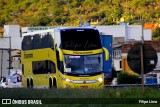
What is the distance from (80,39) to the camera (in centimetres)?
4350

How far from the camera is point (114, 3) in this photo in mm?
175625

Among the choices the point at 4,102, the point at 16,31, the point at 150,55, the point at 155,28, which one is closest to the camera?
the point at 4,102

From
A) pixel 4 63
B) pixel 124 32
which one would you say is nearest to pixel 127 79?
pixel 4 63

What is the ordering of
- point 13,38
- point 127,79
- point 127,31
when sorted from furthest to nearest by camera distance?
point 13,38 → point 127,31 → point 127,79

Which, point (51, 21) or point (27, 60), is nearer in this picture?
point (27, 60)

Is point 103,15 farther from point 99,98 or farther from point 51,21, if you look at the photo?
point 99,98

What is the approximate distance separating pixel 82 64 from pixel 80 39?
157 cm

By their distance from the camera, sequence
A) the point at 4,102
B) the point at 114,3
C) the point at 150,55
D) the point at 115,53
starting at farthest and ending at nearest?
the point at 114,3 → the point at 115,53 → the point at 150,55 → the point at 4,102

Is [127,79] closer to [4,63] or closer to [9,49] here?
[9,49]

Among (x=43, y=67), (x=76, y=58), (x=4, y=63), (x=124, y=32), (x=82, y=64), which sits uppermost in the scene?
(x=124, y=32)

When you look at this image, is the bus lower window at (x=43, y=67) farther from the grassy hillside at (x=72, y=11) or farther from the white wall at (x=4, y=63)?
the grassy hillside at (x=72, y=11)

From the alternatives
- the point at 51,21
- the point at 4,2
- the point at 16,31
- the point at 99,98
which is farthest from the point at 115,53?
the point at 4,2

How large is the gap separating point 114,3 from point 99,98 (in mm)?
152066

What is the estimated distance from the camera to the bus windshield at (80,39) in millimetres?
43406
